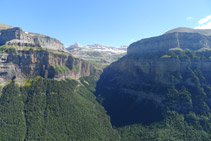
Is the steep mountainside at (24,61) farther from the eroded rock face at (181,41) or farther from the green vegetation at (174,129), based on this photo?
the eroded rock face at (181,41)

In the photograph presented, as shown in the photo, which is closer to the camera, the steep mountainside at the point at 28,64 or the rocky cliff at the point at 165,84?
the rocky cliff at the point at 165,84

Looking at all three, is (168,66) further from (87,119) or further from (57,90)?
(57,90)

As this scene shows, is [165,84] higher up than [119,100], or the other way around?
[165,84]

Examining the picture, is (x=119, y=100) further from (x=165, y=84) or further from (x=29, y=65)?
(x=29, y=65)

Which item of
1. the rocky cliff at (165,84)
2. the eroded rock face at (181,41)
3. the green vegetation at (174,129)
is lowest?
the green vegetation at (174,129)

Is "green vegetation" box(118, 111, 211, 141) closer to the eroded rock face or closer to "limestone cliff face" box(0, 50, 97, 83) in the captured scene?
the eroded rock face

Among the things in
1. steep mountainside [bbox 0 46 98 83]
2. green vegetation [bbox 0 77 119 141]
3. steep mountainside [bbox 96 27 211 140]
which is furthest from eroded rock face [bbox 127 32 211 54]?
steep mountainside [bbox 0 46 98 83]

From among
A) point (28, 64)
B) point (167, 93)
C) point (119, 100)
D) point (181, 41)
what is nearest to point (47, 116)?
point (28, 64)

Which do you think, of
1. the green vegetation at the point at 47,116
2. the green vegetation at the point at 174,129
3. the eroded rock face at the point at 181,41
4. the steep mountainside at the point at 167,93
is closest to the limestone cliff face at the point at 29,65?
the green vegetation at the point at 47,116
